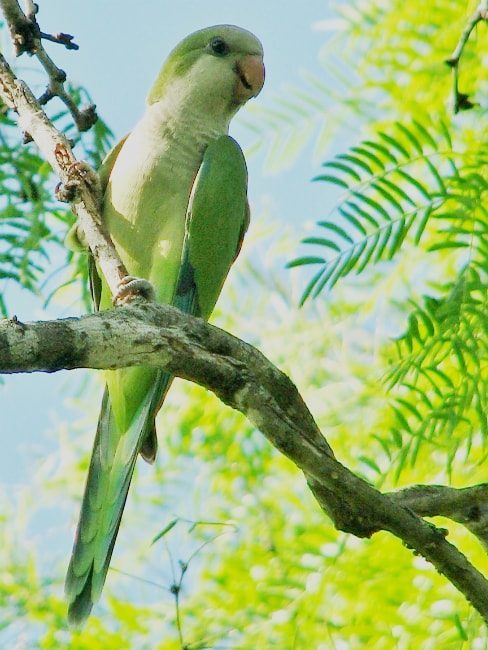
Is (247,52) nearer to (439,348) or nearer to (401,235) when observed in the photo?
(401,235)

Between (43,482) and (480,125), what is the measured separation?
1.96 metres

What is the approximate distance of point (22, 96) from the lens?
250 centimetres

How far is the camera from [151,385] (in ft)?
9.85

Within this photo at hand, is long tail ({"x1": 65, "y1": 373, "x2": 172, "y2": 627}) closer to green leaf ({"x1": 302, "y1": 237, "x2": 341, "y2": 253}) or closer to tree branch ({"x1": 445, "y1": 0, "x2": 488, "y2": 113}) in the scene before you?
green leaf ({"x1": 302, "y1": 237, "x2": 341, "y2": 253})

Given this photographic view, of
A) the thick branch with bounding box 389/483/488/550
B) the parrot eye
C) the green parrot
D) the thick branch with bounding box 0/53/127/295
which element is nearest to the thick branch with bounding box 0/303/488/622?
the thick branch with bounding box 389/483/488/550

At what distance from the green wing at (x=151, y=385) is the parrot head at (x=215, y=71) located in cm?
23

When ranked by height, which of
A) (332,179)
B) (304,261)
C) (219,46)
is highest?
(219,46)

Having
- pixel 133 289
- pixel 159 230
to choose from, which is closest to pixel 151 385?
pixel 159 230

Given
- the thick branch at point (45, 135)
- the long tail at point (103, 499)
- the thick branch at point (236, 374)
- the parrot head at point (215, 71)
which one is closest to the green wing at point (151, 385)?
the long tail at point (103, 499)

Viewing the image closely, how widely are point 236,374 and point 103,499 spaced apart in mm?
1155

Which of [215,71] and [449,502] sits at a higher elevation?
[215,71]

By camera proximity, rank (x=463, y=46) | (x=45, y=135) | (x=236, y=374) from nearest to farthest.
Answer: (x=236, y=374) < (x=45, y=135) < (x=463, y=46)

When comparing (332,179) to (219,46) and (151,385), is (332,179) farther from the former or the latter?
(219,46)

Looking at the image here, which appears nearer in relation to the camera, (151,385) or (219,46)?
(151,385)
